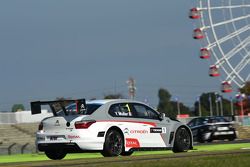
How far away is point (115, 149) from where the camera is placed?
61.0ft

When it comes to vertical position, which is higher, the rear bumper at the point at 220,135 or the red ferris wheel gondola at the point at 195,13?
the red ferris wheel gondola at the point at 195,13

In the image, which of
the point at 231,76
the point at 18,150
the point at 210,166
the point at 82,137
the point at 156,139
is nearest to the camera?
the point at 210,166

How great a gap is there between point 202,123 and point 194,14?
28.4m

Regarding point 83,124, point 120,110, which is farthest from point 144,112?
point 83,124

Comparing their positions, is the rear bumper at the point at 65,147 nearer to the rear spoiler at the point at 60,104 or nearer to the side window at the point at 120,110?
the rear spoiler at the point at 60,104

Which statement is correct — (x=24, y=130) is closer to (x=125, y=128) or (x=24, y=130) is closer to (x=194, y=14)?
(x=194, y=14)

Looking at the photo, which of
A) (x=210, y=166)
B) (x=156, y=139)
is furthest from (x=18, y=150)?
(x=210, y=166)

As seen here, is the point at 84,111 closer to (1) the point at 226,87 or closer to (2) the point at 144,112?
(2) the point at 144,112

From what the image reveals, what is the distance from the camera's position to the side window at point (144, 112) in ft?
64.6

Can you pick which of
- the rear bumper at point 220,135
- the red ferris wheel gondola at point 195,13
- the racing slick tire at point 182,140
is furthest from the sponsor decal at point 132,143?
the red ferris wheel gondola at point 195,13

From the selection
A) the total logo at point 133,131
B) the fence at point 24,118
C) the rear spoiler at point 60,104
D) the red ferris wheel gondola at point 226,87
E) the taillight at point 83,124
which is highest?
the red ferris wheel gondola at point 226,87

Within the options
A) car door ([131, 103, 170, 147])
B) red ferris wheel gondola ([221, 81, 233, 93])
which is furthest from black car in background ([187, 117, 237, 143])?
red ferris wheel gondola ([221, 81, 233, 93])

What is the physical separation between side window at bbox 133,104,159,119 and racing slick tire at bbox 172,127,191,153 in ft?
2.40

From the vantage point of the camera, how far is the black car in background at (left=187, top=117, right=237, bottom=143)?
36250 mm
